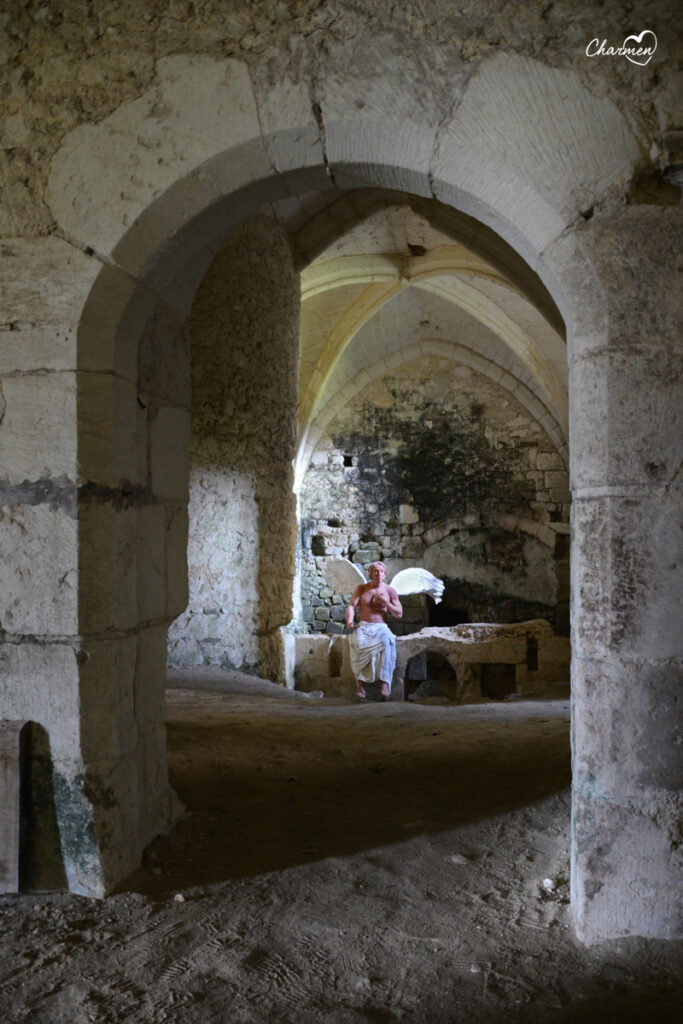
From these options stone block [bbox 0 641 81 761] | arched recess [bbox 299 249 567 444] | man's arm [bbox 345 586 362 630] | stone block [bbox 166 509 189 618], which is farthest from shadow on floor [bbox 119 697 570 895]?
arched recess [bbox 299 249 567 444]

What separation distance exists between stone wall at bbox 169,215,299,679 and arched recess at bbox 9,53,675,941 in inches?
157

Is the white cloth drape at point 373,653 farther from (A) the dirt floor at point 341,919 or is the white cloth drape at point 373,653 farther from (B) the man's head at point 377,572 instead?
(A) the dirt floor at point 341,919

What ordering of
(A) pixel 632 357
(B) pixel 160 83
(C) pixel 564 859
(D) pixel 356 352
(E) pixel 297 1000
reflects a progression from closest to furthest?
(E) pixel 297 1000, (A) pixel 632 357, (B) pixel 160 83, (C) pixel 564 859, (D) pixel 356 352

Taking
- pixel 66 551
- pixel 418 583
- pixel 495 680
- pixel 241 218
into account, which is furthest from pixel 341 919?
pixel 418 583

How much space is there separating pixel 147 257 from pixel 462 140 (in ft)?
3.45

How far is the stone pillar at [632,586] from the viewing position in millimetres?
1999

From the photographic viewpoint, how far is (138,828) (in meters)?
2.58

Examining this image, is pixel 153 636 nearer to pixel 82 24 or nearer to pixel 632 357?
pixel 632 357

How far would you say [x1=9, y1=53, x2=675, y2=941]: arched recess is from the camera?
6.76 ft

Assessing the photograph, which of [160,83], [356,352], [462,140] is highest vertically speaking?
[356,352]

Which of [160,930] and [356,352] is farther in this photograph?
[356,352]

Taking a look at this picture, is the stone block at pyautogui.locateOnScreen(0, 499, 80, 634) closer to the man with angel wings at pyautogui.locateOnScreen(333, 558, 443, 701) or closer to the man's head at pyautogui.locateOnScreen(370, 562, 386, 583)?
the man with angel wings at pyautogui.locateOnScreen(333, 558, 443, 701)

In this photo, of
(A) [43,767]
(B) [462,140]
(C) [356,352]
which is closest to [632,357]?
(B) [462,140]

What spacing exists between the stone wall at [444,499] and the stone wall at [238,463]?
5.20 m
